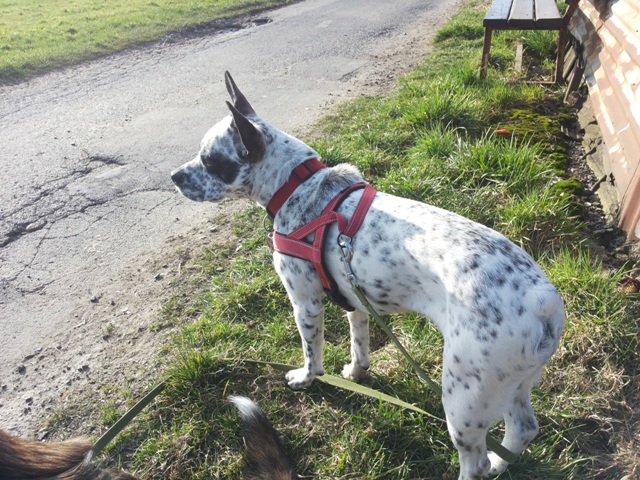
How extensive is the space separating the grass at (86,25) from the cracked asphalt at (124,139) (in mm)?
581

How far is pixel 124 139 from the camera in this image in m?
6.39

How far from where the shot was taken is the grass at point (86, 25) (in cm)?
982

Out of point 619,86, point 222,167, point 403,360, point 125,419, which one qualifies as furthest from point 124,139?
point 619,86

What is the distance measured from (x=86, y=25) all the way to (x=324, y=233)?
484 inches

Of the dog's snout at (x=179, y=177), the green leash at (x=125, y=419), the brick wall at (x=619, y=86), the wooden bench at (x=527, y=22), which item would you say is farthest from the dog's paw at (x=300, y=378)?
the wooden bench at (x=527, y=22)

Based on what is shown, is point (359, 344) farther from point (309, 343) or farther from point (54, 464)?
point (54, 464)

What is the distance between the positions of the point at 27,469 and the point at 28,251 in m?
3.22

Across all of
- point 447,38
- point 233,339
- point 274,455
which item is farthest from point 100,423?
point 447,38

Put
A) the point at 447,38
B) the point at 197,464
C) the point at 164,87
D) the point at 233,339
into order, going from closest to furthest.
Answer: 1. the point at 197,464
2. the point at 233,339
3. the point at 164,87
4. the point at 447,38

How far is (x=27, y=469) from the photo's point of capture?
1767 millimetres

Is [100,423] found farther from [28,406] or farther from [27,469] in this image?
[27,469]

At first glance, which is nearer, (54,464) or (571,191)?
(54,464)

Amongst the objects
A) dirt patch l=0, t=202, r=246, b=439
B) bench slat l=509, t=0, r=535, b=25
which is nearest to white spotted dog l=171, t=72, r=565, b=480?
dirt patch l=0, t=202, r=246, b=439

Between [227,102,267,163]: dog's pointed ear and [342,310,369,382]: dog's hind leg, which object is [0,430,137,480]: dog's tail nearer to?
[342,310,369,382]: dog's hind leg
